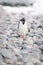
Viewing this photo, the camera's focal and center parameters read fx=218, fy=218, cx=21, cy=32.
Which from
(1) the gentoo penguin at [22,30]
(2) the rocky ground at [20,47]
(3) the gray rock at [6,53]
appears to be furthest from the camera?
(1) the gentoo penguin at [22,30]

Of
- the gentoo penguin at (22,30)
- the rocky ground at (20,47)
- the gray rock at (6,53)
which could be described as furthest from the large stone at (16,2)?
the gray rock at (6,53)

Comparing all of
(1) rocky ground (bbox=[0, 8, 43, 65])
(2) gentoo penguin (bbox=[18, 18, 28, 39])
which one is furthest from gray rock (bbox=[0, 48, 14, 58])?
(2) gentoo penguin (bbox=[18, 18, 28, 39])

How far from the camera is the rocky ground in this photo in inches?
109

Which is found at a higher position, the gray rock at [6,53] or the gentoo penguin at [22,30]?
the gentoo penguin at [22,30]

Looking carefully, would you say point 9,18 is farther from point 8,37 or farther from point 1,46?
point 1,46

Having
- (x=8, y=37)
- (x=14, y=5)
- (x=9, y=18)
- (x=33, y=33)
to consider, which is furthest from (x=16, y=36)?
(x=14, y=5)

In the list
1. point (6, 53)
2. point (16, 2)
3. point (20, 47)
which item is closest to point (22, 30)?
point (20, 47)

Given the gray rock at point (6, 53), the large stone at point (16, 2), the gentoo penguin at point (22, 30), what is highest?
the large stone at point (16, 2)

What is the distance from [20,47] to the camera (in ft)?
10.5

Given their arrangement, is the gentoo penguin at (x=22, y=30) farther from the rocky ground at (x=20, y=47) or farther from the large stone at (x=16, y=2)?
the large stone at (x=16, y=2)

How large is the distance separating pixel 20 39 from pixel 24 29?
0.41 meters

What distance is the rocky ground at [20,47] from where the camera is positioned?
276 centimetres

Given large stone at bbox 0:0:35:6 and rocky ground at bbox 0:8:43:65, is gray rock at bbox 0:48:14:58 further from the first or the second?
large stone at bbox 0:0:35:6

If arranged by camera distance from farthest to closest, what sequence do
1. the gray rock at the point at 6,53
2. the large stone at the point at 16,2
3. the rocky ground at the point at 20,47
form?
the large stone at the point at 16,2 → the gray rock at the point at 6,53 → the rocky ground at the point at 20,47
